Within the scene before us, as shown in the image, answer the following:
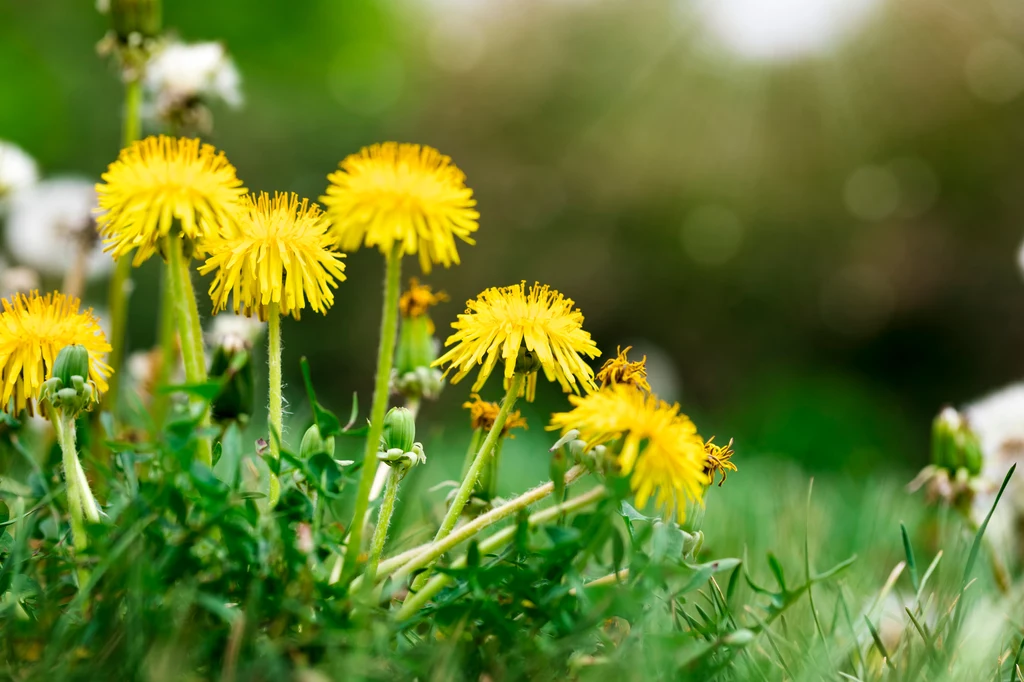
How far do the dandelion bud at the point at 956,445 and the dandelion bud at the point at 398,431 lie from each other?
0.82 m

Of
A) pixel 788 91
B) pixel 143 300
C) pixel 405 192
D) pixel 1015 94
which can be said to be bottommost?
pixel 405 192

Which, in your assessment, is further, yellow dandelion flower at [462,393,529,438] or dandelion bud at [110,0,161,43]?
dandelion bud at [110,0,161,43]

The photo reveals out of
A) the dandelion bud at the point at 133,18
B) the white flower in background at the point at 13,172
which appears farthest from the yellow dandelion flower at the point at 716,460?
the white flower in background at the point at 13,172

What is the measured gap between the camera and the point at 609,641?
0.69m

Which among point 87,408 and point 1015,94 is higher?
point 1015,94

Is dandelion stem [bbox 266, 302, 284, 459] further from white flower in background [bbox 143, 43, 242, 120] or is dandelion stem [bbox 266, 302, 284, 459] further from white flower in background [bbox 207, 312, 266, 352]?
white flower in background [bbox 143, 43, 242, 120]

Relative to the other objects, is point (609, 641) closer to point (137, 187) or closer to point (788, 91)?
point (137, 187)

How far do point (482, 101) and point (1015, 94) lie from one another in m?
3.10

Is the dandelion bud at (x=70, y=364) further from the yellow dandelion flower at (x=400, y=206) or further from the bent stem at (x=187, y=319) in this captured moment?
the yellow dandelion flower at (x=400, y=206)

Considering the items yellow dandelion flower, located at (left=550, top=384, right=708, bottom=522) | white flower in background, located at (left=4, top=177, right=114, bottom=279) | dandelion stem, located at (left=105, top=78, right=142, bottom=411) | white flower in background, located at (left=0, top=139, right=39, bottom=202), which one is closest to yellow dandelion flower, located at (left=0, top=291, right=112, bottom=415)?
yellow dandelion flower, located at (left=550, top=384, right=708, bottom=522)

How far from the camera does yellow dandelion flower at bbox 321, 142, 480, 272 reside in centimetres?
63

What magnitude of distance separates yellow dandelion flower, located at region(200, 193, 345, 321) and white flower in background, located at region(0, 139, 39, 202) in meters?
1.07

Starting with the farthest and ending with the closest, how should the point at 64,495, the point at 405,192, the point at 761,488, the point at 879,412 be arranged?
1. the point at 879,412
2. the point at 761,488
3. the point at 64,495
4. the point at 405,192

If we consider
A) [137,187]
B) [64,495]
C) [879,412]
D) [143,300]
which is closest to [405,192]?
[137,187]
